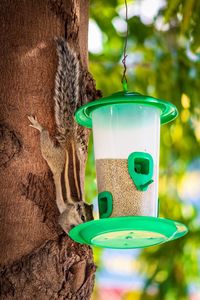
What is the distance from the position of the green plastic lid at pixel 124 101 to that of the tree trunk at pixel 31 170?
0.35 ft

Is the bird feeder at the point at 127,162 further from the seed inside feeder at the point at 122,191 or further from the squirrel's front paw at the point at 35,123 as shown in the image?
the squirrel's front paw at the point at 35,123

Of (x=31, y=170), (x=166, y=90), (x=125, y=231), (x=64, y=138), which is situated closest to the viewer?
(x=125, y=231)

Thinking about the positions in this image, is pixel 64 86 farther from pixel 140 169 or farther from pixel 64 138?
pixel 140 169

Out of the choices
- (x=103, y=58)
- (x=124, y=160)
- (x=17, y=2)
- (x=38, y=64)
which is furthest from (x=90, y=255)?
(x=103, y=58)

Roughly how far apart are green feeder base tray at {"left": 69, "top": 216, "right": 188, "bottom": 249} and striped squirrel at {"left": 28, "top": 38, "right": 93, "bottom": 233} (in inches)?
2.9

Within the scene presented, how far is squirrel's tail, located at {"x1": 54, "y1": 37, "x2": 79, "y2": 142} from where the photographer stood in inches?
86.9

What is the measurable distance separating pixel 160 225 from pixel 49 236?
301mm

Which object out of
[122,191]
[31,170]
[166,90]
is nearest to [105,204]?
[122,191]

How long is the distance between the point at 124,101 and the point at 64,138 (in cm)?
26

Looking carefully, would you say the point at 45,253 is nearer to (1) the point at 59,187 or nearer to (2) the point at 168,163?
(1) the point at 59,187

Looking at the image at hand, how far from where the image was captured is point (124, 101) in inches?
83.3

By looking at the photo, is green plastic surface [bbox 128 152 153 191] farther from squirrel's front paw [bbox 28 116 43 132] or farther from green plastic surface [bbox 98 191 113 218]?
squirrel's front paw [bbox 28 116 43 132]

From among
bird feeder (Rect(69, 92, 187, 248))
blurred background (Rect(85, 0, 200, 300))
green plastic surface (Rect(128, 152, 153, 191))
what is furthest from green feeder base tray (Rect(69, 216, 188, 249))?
blurred background (Rect(85, 0, 200, 300))

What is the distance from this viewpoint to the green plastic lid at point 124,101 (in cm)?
210
